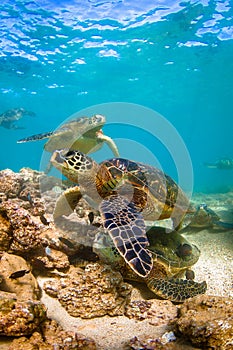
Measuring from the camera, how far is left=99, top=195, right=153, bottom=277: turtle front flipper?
2380 millimetres

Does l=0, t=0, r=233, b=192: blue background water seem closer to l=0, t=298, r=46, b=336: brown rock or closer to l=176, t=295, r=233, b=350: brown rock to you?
l=176, t=295, r=233, b=350: brown rock

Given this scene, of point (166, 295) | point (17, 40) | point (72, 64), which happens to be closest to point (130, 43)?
point (72, 64)

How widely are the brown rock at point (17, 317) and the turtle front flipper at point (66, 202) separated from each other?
1.90 metres

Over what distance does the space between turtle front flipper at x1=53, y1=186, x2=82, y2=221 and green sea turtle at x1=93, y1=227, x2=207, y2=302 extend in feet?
2.64

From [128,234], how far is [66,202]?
5.85 ft

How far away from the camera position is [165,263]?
3.63m

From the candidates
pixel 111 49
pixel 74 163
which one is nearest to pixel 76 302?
pixel 74 163

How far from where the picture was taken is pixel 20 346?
2.06 metres

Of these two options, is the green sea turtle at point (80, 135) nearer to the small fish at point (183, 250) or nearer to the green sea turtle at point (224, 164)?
the small fish at point (183, 250)

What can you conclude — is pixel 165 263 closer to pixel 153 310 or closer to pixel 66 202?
pixel 153 310

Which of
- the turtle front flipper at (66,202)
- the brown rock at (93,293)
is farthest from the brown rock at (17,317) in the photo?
the turtle front flipper at (66,202)

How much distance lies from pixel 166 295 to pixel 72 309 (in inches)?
46.2

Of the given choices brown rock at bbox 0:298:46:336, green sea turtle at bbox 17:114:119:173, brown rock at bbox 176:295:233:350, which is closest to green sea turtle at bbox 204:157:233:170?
green sea turtle at bbox 17:114:119:173

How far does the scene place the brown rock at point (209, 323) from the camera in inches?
83.8
